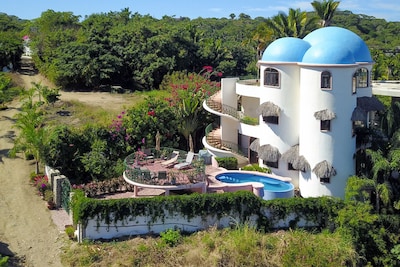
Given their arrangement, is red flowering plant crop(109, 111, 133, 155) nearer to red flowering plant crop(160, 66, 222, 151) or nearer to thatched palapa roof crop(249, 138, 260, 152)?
red flowering plant crop(160, 66, 222, 151)

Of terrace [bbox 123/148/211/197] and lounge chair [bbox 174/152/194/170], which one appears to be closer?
terrace [bbox 123/148/211/197]

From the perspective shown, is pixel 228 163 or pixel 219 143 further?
pixel 219 143

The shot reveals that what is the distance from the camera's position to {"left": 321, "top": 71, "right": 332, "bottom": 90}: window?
27.1 metres

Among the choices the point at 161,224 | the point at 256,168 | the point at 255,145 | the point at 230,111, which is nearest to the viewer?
the point at 161,224

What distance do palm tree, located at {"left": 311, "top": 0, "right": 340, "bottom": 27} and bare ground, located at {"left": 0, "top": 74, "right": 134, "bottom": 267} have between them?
85.4ft

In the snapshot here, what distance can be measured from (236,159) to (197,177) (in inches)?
270

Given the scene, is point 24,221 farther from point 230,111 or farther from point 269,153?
point 230,111

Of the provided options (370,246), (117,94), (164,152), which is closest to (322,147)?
(370,246)

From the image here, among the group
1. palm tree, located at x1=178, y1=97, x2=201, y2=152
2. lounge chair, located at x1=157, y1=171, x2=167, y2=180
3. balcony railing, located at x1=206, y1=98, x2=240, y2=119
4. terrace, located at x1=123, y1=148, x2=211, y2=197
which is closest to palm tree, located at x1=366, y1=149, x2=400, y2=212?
terrace, located at x1=123, y1=148, x2=211, y2=197

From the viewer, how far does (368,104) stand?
28.5 m

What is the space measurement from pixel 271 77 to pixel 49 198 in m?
16.0

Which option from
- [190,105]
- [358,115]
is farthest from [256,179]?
[190,105]

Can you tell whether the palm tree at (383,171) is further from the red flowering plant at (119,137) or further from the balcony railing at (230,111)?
the red flowering plant at (119,137)

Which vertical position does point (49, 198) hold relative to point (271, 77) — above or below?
below
